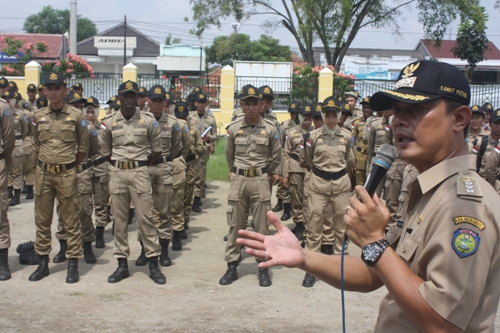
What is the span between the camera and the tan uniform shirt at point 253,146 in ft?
24.0

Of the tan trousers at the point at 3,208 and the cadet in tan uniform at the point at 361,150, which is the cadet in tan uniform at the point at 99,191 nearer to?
the tan trousers at the point at 3,208

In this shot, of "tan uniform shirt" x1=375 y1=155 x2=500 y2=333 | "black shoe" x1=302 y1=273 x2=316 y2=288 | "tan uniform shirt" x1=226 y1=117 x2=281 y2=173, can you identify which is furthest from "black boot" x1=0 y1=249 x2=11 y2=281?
"tan uniform shirt" x1=375 y1=155 x2=500 y2=333

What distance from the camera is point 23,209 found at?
11.0 meters

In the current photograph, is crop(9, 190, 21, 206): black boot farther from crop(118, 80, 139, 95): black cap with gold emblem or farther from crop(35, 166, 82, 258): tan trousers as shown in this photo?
crop(118, 80, 139, 95): black cap with gold emblem

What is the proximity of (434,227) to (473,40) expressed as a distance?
86.3 feet

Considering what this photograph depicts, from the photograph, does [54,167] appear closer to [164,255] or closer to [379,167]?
[164,255]

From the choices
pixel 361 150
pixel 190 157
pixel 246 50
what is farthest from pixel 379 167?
pixel 246 50

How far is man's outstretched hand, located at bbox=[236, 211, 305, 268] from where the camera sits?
230cm

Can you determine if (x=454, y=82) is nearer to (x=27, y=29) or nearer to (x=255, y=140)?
(x=255, y=140)

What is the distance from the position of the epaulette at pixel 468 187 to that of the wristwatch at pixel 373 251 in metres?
0.30

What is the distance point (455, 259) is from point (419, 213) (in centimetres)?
31

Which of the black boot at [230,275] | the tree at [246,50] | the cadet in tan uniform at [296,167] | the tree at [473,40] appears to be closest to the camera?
the black boot at [230,275]

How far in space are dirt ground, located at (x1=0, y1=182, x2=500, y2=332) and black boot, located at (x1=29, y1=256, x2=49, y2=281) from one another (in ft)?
0.29

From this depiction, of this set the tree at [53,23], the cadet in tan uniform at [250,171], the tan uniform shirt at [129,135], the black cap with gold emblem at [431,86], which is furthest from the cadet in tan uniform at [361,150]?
the tree at [53,23]
